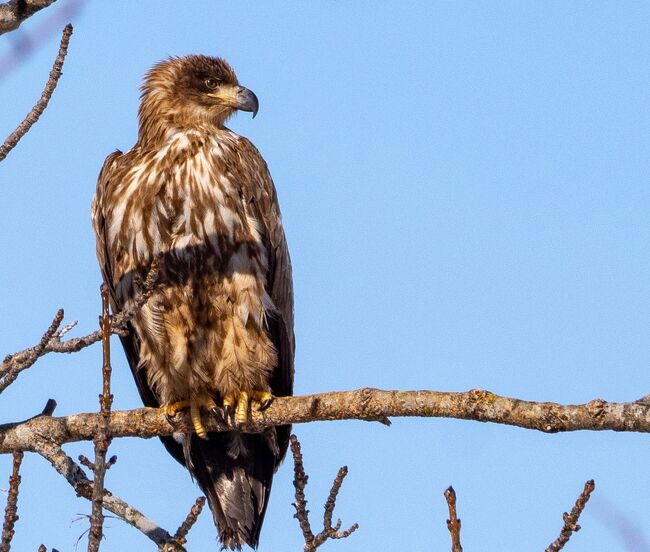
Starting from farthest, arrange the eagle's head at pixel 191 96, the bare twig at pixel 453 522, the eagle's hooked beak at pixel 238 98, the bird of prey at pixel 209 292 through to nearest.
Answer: the eagle's hooked beak at pixel 238 98, the eagle's head at pixel 191 96, the bird of prey at pixel 209 292, the bare twig at pixel 453 522

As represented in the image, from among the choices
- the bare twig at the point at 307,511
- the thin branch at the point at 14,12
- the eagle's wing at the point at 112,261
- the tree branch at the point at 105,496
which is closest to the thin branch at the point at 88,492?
the tree branch at the point at 105,496

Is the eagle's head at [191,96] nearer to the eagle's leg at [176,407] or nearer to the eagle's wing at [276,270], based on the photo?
the eagle's wing at [276,270]

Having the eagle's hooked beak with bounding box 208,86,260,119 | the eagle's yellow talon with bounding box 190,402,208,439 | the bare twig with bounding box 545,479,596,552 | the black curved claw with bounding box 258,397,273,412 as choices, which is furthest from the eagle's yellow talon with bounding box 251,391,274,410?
the bare twig with bounding box 545,479,596,552

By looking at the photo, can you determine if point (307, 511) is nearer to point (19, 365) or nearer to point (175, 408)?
point (19, 365)

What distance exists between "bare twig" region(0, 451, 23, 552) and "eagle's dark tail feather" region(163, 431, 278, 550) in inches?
128

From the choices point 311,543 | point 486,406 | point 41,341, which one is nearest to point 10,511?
point 41,341

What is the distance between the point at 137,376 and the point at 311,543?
2898 millimetres

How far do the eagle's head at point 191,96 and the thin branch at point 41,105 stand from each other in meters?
3.15

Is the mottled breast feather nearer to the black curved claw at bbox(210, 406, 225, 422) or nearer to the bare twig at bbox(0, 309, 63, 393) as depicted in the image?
the black curved claw at bbox(210, 406, 225, 422)

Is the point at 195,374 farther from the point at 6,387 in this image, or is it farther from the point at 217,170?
the point at 6,387

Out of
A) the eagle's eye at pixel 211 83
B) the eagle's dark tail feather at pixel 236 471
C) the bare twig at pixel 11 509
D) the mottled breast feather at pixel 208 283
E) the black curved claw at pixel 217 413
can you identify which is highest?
the eagle's eye at pixel 211 83

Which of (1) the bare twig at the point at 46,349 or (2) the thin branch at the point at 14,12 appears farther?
(1) the bare twig at the point at 46,349

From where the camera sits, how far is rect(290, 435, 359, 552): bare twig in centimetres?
455

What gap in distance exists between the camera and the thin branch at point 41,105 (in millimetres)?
4117
